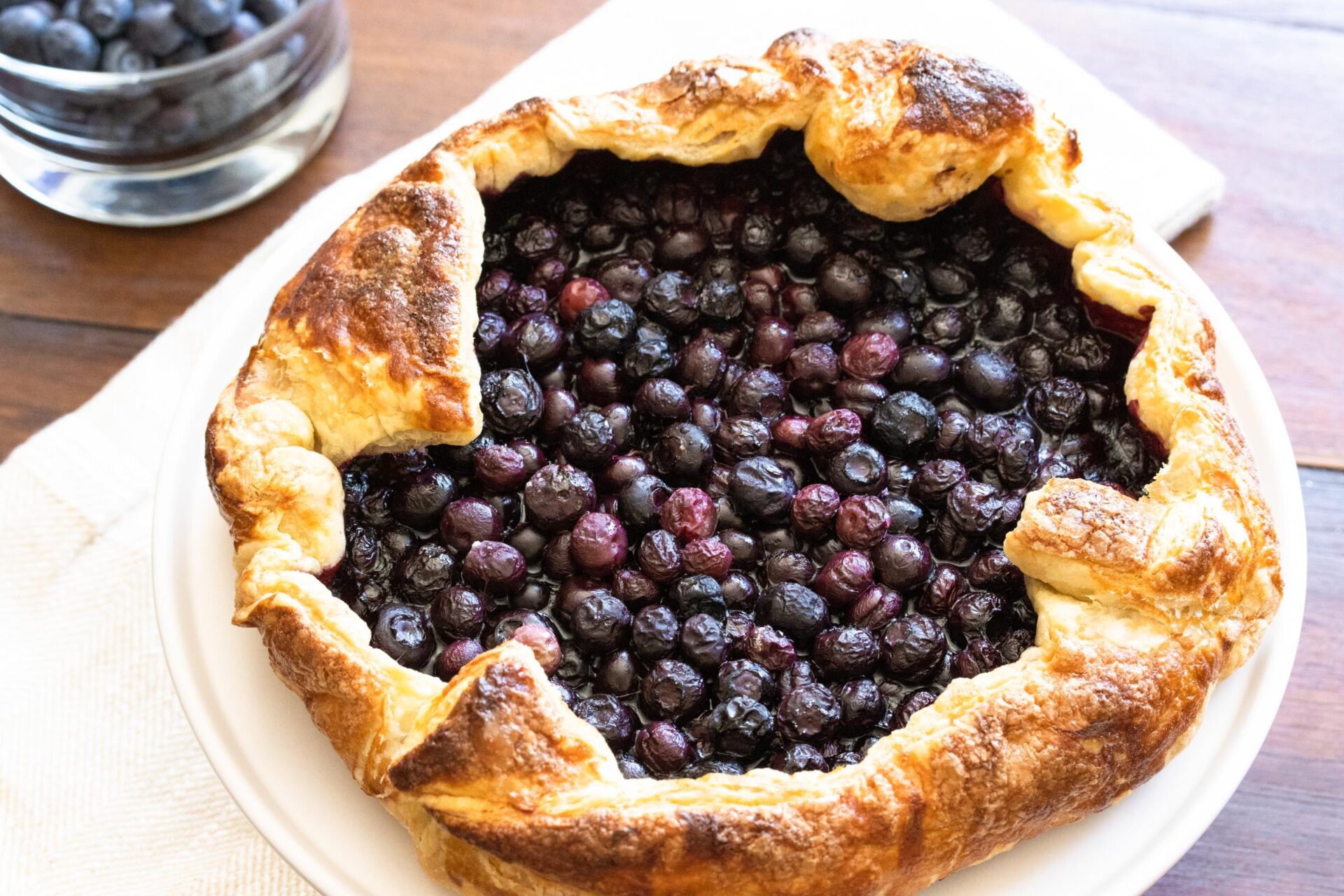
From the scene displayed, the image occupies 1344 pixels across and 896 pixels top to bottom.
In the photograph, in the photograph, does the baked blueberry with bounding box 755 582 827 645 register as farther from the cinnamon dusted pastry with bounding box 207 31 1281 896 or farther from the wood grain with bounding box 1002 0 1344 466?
the wood grain with bounding box 1002 0 1344 466

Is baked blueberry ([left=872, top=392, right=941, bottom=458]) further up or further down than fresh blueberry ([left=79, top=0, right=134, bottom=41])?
further up

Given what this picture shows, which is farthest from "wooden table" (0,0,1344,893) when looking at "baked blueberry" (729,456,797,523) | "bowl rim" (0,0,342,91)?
"baked blueberry" (729,456,797,523)

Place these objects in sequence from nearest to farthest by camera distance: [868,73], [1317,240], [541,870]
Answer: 1. [541,870]
2. [868,73]
3. [1317,240]

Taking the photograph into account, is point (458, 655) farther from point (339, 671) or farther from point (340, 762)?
point (340, 762)

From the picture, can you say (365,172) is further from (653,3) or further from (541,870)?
(541,870)

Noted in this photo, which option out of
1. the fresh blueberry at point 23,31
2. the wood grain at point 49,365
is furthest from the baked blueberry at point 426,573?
the fresh blueberry at point 23,31

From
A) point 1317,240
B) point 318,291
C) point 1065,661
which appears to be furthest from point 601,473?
point 1317,240
